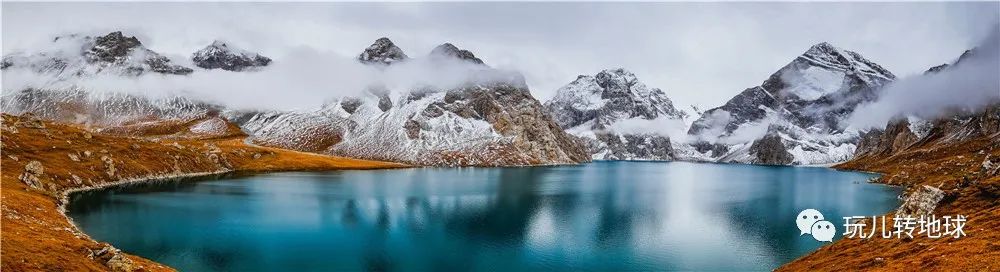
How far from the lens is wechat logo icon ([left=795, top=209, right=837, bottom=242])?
259 ft

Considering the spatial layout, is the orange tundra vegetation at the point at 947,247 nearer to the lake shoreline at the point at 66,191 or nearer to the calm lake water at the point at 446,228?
the lake shoreline at the point at 66,191

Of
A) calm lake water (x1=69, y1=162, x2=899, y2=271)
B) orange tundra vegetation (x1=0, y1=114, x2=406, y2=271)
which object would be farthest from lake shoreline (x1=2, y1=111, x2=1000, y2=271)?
calm lake water (x1=69, y1=162, x2=899, y2=271)

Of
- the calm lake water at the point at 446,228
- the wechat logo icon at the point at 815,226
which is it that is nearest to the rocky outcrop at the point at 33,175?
the calm lake water at the point at 446,228

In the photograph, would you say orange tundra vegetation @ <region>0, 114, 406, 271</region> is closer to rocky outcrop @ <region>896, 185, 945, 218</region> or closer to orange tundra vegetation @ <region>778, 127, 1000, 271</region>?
orange tundra vegetation @ <region>778, 127, 1000, 271</region>

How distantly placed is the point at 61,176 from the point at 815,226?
426ft

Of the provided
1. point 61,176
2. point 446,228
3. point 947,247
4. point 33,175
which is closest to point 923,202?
point 947,247

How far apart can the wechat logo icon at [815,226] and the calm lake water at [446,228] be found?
1.70 m

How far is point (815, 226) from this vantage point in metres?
87.2

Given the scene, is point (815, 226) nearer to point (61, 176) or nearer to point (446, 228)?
point (446, 228)

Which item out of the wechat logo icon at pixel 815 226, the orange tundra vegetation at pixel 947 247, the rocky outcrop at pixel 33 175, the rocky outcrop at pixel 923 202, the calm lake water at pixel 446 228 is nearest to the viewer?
the orange tundra vegetation at pixel 947 247

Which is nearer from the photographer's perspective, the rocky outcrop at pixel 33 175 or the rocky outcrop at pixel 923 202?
the rocky outcrop at pixel 923 202

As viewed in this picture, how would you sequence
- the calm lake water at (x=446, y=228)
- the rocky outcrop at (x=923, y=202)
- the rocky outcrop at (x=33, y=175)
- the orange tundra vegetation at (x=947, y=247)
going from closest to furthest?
the orange tundra vegetation at (x=947, y=247), the calm lake water at (x=446, y=228), the rocky outcrop at (x=923, y=202), the rocky outcrop at (x=33, y=175)

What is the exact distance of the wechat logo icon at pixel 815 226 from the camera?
7888 centimetres

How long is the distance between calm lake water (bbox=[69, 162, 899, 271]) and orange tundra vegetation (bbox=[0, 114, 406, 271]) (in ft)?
20.0
